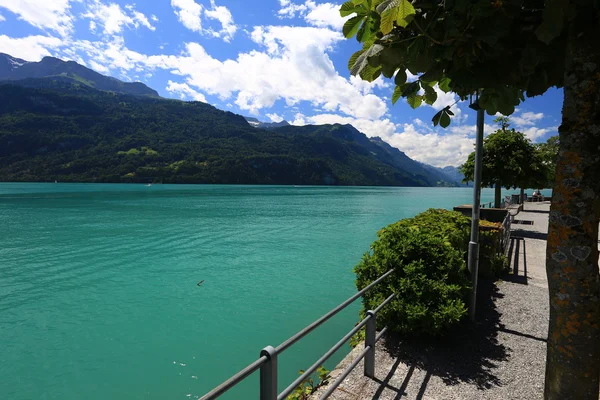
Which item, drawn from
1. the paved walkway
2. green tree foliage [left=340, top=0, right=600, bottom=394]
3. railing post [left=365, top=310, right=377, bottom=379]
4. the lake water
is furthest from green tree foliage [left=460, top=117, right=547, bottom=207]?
green tree foliage [left=340, top=0, right=600, bottom=394]

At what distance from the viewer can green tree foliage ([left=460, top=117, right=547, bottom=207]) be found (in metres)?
17.2

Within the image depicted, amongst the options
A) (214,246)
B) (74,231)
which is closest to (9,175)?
→ (74,231)

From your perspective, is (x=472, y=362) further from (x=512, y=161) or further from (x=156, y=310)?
(x=512, y=161)

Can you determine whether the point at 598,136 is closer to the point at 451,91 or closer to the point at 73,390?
the point at 451,91

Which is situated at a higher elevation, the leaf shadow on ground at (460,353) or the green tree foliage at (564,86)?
the green tree foliage at (564,86)

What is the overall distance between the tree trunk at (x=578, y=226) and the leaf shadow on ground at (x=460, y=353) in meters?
2.33

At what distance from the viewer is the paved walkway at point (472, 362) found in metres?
4.18

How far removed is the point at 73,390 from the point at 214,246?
55.6 ft

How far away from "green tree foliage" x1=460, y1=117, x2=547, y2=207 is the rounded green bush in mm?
13230

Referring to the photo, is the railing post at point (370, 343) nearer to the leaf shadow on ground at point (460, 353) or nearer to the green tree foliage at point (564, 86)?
the leaf shadow on ground at point (460, 353)

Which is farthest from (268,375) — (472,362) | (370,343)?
(472,362)

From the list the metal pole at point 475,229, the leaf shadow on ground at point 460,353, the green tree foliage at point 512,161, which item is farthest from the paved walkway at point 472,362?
the green tree foliage at point 512,161

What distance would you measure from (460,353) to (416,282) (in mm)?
1273

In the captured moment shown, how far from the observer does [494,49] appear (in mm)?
2717
